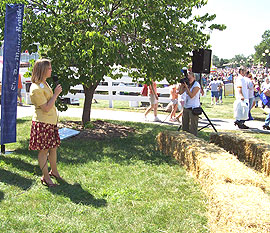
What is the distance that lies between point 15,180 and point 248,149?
168 inches

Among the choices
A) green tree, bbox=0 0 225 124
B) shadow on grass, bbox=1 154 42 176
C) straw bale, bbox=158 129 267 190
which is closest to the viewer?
straw bale, bbox=158 129 267 190

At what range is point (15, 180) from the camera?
5117 mm

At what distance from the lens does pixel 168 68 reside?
746 centimetres

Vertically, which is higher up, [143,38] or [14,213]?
[143,38]

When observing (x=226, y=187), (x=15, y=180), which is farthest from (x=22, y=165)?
(x=226, y=187)

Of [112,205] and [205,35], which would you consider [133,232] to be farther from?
[205,35]

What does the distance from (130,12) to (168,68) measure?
4.80ft

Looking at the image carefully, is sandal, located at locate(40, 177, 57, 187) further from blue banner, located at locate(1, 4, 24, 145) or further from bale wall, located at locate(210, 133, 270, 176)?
bale wall, located at locate(210, 133, 270, 176)

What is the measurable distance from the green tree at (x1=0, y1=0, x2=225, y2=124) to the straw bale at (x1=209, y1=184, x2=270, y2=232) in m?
3.88

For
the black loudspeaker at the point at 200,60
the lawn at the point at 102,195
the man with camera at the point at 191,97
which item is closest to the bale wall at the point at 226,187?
the lawn at the point at 102,195


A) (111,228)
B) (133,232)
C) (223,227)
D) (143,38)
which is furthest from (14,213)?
(143,38)

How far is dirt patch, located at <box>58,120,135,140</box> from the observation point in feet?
27.2

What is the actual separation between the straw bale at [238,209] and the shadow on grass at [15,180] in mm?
2653

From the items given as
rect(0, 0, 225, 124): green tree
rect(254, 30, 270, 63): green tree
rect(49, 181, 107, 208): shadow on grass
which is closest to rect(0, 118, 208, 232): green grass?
rect(49, 181, 107, 208): shadow on grass
